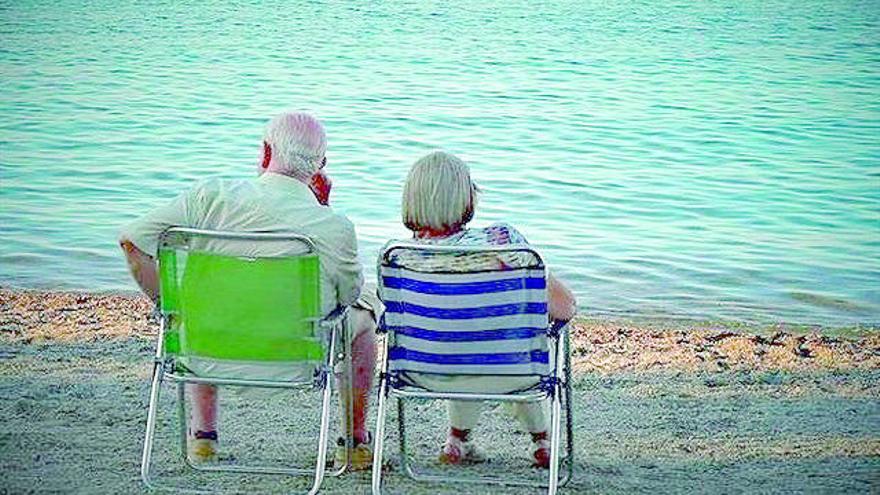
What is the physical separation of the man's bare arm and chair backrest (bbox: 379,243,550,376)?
838mm

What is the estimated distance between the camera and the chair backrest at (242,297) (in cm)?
489

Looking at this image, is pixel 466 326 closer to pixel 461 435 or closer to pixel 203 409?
pixel 461 435

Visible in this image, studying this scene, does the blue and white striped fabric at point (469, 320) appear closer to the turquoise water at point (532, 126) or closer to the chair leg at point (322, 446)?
the chair leg at point (322, 446)

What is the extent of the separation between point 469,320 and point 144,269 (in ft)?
3.81

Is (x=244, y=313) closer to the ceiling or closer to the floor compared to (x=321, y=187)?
closer to the floor

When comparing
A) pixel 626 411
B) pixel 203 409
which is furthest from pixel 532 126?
pixel 203 409

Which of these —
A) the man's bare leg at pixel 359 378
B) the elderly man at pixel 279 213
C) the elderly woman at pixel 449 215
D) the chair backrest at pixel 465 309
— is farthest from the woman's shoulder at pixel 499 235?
the man's bare leg at pixel 359 378

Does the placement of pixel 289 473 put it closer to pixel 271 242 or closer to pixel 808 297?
pixel 271 242

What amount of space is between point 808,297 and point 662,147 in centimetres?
779

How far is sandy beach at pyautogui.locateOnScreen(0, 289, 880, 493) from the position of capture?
5406mm

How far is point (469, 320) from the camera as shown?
15.8 feet

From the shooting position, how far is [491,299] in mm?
4793

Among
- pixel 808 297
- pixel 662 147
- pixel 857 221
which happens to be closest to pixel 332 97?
pixel 662 147

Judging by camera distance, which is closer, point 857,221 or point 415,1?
point 857,221
